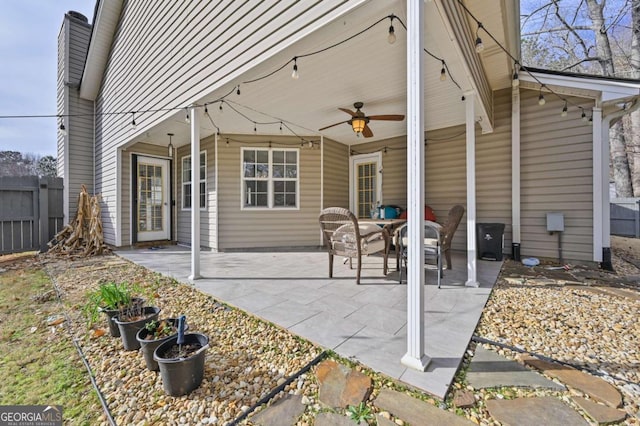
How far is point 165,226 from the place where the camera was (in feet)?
24.0

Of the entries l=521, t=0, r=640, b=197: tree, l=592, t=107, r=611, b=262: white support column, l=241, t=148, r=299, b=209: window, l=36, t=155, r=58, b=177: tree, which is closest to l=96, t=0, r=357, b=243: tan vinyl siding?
l=241, t=148, r=299, b=209: window

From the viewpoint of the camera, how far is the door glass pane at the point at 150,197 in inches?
273

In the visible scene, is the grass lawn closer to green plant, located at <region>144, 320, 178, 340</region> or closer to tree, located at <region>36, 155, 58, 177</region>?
green plant, located at <region>144, 320, 178, 340</region>

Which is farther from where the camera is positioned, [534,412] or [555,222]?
[555,222]

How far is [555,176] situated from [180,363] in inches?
A: 232

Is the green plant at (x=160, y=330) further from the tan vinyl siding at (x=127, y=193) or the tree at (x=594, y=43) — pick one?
the tree at (x=594, y=43)

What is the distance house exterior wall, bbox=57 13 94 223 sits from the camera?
7223 mm

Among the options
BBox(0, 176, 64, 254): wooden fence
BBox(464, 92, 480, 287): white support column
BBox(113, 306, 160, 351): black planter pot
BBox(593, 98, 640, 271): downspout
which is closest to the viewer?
BBox(113, 306, 160, 351): black planter pot

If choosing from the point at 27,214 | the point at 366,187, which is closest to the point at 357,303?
the point at 366,187

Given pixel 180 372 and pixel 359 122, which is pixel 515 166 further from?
pixel 180 372

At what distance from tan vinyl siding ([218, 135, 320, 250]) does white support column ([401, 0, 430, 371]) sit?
186 inches

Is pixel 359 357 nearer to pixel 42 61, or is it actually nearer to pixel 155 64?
pixel 155 64

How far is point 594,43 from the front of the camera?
30.1 feet

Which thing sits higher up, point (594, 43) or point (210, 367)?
point (594, 43)
